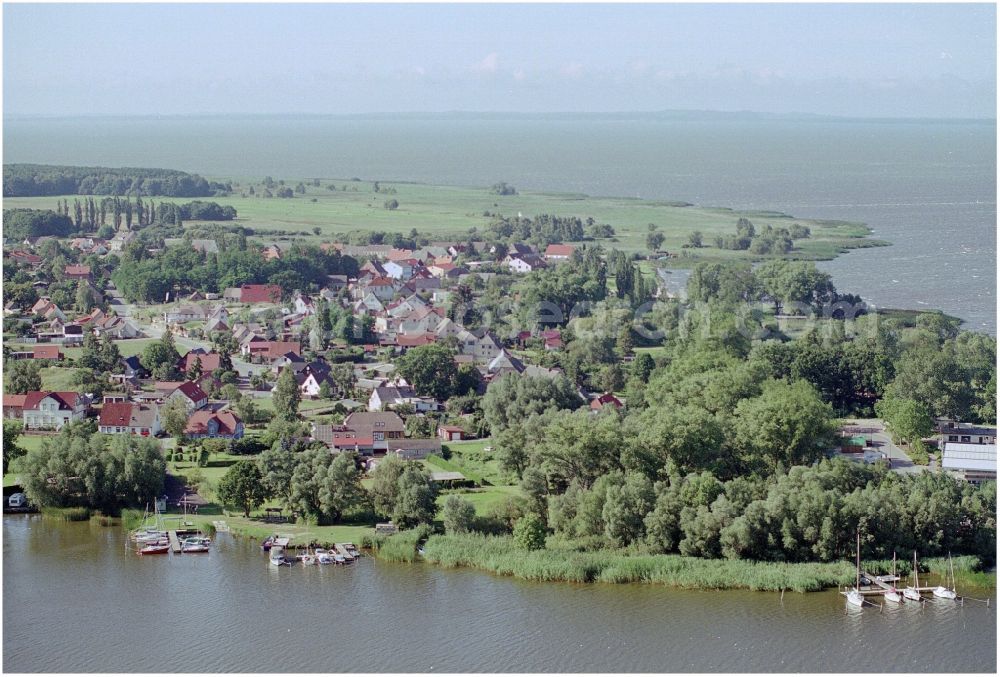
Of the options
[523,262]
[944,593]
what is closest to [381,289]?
[523,262]

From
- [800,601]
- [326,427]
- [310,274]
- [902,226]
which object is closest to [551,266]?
[310,274]

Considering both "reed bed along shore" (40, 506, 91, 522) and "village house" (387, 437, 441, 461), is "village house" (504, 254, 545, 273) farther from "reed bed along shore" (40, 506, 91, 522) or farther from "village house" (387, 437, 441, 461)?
"reed bed along shore" (40, 506, 91, 522)

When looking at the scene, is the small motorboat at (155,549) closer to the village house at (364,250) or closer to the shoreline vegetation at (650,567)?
the shoreline vegetation at (650,567)

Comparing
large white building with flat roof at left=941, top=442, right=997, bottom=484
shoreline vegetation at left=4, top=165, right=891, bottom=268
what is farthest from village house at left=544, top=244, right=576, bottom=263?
large white building with flat roof at left=941, top=442, right=997, bottom=484

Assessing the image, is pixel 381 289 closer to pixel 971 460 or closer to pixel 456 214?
pixel 971 460

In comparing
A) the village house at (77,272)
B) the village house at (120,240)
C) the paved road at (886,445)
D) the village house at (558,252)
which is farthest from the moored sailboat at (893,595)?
the village house at (120,240)

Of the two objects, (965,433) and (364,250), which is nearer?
(965,433)
